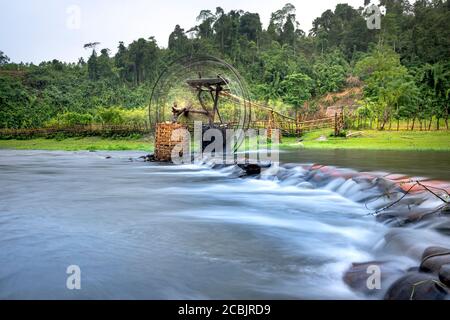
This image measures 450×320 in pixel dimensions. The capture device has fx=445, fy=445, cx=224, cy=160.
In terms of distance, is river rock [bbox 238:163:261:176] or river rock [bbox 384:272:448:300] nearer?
river rock [bbox 384:272:448:300]

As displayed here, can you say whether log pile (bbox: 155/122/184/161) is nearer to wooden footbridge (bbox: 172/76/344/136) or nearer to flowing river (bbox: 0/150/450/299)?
wooden footbridge (bbox: 172/76/344/136)

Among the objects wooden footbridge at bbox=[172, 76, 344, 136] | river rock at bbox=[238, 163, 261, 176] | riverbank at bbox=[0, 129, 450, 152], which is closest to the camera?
river rock at bbox=[238, 163, 261, 176]

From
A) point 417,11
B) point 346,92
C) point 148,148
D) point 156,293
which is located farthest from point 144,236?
point 417,11

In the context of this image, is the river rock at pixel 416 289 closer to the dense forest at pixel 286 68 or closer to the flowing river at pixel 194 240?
the flowing river at pixel 194 240

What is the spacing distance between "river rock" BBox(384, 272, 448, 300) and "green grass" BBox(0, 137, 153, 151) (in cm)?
2994

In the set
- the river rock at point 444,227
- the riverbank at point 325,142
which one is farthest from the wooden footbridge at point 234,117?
the river rock at point 444,227

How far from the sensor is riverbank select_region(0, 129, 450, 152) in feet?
77.3

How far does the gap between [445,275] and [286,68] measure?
55.3 metres

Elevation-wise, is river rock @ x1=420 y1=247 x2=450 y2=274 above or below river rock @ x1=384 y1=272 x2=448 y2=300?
above

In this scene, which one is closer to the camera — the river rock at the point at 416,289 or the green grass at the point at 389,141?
the river rock at the point at 416,289

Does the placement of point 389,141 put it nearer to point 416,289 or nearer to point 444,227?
point 444,227

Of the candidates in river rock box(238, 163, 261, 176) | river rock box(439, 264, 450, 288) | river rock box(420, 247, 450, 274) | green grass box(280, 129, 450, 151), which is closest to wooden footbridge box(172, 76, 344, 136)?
green grass box(280, 129, 450, 151)

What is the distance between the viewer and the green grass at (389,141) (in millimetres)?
23078

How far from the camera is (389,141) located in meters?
24.9
